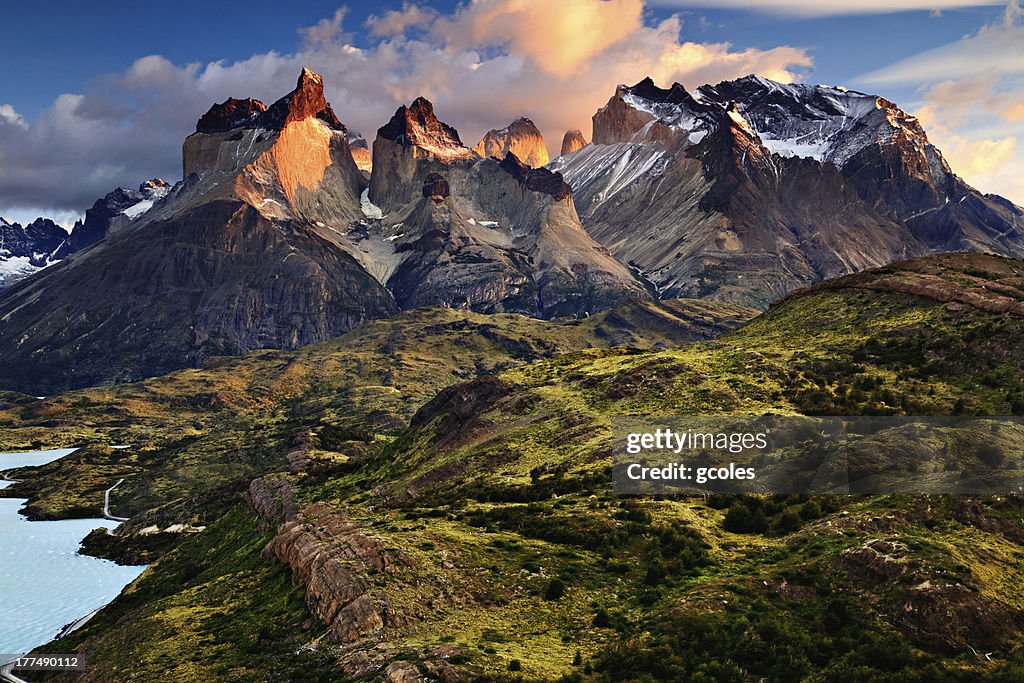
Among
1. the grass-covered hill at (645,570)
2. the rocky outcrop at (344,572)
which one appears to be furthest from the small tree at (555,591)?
the rocky outcrop at (344,572)

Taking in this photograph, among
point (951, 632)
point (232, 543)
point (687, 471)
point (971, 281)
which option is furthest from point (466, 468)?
point (971, 281)

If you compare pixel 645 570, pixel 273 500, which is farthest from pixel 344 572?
pixel 273 500

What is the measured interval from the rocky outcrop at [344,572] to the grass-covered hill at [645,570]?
204mm

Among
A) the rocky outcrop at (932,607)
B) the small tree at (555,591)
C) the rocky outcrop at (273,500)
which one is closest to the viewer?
the rocky outcrop at (932,607)

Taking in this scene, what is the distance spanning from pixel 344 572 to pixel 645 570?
23.0m

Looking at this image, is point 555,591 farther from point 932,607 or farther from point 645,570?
point 932,607

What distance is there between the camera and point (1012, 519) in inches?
2290

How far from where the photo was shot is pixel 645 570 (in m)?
58.0

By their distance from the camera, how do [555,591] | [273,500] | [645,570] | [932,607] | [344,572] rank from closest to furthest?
[932,607] → [555,591] → [344,572] → [645,570] → [273,500]

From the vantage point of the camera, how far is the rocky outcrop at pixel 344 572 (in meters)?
51.7

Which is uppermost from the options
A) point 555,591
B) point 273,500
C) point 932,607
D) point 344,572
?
point 344,572

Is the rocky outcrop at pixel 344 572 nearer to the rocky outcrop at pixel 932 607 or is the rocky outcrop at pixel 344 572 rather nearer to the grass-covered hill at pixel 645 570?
the grass-covered hill at pixel 645 570

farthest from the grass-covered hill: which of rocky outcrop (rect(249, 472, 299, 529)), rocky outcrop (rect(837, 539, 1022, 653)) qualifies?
rocky outcrop (rect(249, 472, 299, 529))

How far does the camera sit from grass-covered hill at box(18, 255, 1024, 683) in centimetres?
4600
